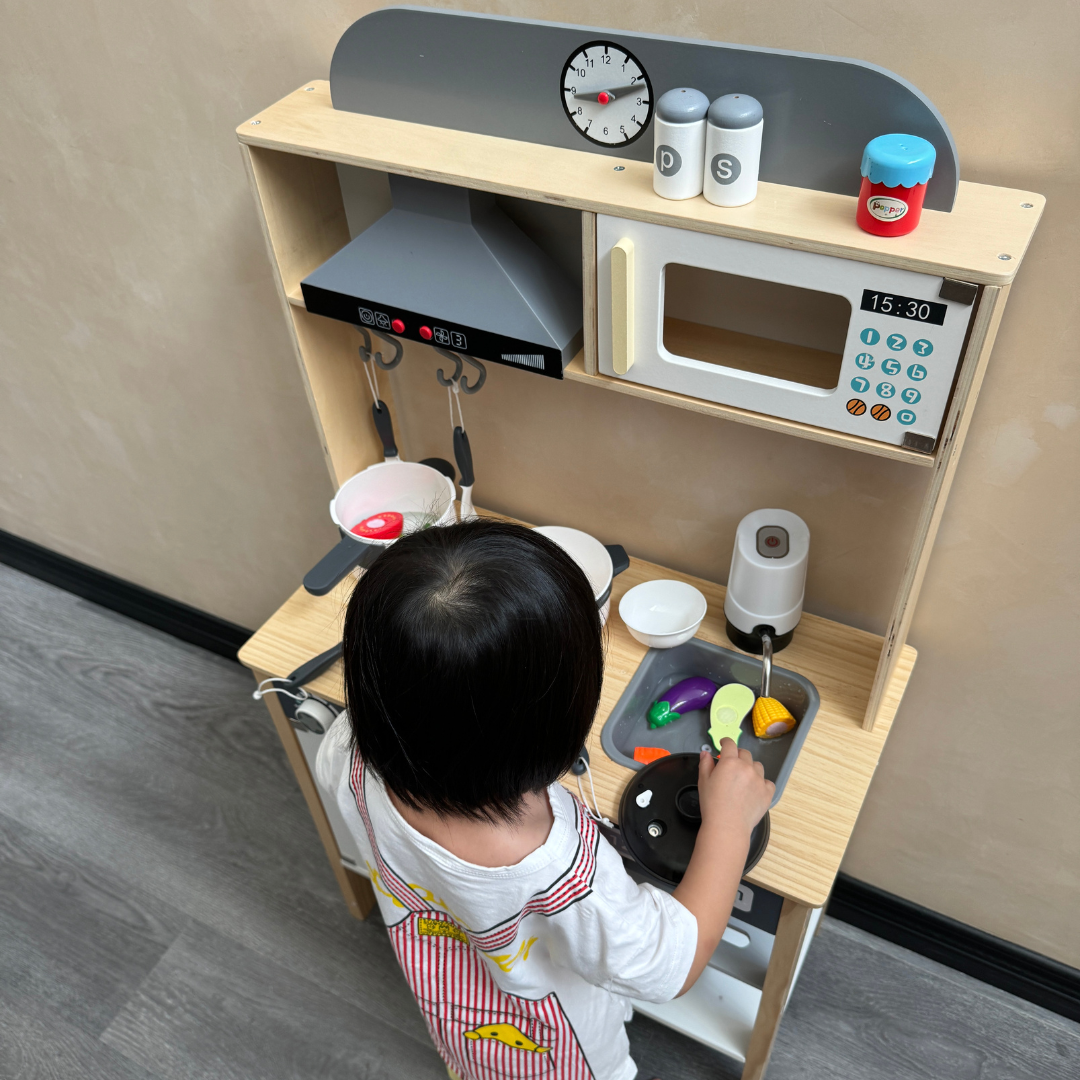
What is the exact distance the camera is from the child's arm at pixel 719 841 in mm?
1024

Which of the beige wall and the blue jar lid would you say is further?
the beige wall

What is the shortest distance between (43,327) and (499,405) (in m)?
1.02

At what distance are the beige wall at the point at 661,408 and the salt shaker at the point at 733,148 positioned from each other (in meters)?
0.15

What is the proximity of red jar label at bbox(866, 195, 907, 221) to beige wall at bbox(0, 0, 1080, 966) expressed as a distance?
18cm

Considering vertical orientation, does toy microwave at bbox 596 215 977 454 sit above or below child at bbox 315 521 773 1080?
above

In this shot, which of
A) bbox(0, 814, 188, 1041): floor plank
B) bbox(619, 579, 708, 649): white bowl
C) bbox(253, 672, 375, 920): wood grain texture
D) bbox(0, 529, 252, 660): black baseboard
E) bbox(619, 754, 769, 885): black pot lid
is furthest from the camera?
bbox(0, 529, 252, 660): black baseboard

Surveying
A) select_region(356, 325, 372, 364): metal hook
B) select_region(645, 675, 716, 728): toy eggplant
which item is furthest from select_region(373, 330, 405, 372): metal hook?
select_region(645, 675, 716, 728): toy eggplant

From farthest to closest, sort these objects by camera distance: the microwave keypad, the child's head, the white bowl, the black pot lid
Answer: the white bowl < the black pot lid < the microwave keypad < the child's head

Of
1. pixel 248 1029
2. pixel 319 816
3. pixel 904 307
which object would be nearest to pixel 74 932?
pixel 248 1029

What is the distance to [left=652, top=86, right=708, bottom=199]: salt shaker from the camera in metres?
0.85

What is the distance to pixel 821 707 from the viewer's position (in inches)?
49.8

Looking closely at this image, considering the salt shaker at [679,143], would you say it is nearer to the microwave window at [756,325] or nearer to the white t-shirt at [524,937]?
the microwave window at [756,325]

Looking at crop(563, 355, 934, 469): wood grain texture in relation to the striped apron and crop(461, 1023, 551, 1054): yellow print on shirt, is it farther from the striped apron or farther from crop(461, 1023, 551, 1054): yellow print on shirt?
crop(461, 1023, 551, 1054): yellow print on shirt

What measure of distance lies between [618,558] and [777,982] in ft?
2.08
